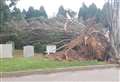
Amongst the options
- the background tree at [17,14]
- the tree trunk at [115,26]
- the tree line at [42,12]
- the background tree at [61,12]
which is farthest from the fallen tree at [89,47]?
the background tree at [17,14]

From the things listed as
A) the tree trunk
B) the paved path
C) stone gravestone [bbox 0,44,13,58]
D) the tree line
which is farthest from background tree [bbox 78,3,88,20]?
the paved path

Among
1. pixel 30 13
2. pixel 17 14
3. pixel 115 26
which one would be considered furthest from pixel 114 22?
pixel 17 14

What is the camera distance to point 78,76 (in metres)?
10.0

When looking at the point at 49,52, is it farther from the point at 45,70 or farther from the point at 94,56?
the point at 45,70

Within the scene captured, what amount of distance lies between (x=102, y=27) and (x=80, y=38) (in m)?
1.42

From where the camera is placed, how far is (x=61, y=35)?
14961 mm

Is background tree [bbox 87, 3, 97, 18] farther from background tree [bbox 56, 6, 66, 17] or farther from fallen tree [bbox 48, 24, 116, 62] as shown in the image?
fallen tree [bbox 48, 24, 116, 62]

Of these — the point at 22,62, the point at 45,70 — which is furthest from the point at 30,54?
the point at 45,70

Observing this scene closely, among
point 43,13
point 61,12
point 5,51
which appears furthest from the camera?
point 43,13

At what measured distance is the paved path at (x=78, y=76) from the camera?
9.37m

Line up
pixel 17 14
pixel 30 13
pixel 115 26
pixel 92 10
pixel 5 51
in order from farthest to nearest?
pixel 92 10, pixel 30 13, pixel 17 14, pixel 115 26, pixel 5 51

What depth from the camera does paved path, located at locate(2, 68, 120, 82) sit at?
9.37 meters

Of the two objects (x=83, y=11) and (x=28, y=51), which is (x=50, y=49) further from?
(x=83, y=11)

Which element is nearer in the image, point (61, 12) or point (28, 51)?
point (28, 51)
